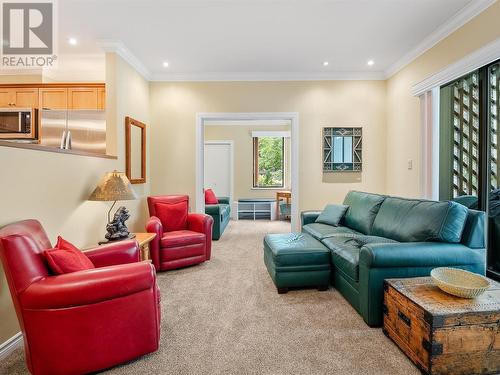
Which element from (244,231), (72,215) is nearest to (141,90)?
(72,215)

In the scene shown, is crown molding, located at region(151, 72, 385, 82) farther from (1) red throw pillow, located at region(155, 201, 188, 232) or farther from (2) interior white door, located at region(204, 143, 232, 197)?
(2) interior white door, located at region(204, 143, 232, 197)

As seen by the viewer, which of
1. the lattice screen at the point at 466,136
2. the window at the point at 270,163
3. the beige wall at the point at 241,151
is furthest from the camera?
the window at the point at 270,163

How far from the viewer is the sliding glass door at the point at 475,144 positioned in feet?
9.14

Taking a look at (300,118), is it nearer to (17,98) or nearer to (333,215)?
(333,215)

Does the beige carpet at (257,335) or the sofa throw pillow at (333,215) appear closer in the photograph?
the beige carpet at (257,335)

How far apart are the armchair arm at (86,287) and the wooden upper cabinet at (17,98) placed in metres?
3.74

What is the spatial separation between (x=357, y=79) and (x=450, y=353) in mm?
4212

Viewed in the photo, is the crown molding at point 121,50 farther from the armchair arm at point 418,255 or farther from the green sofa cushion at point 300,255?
the armchair arm at point 418,255

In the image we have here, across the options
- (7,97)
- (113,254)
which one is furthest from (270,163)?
(113,254)

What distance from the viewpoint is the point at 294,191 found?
15.4 ft

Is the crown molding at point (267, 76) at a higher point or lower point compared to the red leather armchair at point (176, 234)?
higher

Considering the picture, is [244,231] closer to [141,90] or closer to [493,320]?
[141,90]

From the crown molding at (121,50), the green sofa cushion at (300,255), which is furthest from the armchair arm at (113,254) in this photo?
the crown molding at (121,50)

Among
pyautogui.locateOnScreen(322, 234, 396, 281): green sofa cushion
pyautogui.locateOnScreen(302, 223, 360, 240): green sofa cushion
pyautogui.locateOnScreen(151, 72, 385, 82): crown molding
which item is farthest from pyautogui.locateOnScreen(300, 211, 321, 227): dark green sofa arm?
pyautogui.locateOnScreen(151, 72, 385, 82): crown molding
